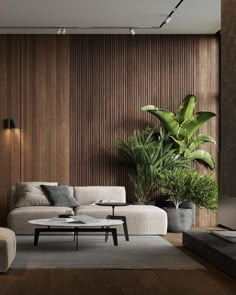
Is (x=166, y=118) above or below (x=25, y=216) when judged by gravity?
above

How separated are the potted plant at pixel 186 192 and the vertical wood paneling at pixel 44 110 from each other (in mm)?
1754

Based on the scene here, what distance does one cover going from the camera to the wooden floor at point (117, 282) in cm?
505

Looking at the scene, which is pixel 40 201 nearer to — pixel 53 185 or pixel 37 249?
pixel 53 185

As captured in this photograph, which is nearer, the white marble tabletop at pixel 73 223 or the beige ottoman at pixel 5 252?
the beige ottoman at pixel 5 252

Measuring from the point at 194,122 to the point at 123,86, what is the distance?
1.31 meters

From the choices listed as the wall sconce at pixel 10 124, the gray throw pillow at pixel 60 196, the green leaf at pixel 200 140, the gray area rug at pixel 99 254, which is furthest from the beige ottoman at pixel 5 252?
the green leaf at pixel 200 140

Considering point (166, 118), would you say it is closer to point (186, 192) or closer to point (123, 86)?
point (123, 86)

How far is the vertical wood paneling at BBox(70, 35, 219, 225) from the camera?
10742mm

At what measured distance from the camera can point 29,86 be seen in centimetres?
1067

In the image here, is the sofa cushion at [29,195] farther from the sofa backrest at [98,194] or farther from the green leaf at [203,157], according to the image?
the green leaf at [203,157]

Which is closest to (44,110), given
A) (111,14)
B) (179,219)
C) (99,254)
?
(111,14)

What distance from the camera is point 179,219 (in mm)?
9938

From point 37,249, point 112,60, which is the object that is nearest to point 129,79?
point 112,60

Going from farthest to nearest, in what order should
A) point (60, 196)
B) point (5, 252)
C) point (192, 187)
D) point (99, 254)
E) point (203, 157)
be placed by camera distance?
point (203, 157) < point (192, 187) < point (60, 196) < point (99, 254) < point (5, 252)
